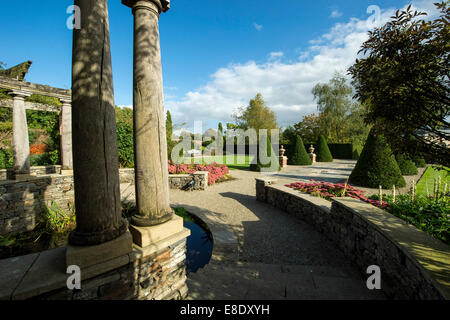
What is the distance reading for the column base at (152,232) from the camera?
2.13 m

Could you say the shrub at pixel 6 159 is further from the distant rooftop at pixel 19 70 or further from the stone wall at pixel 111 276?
the stone wall at pixel 111 276

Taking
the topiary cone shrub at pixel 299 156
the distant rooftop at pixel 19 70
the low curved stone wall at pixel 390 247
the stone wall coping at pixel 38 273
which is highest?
the distant rooftop at pixel 19 70

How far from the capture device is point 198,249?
431 cm

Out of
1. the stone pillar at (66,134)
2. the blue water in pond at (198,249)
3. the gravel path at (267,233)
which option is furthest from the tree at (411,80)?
the stone pillar at (66,134)

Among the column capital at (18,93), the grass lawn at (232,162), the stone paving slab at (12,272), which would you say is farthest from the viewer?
the grass lawn at (232,162)

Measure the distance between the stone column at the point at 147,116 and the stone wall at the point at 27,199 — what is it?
5118 mm

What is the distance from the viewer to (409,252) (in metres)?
2.24

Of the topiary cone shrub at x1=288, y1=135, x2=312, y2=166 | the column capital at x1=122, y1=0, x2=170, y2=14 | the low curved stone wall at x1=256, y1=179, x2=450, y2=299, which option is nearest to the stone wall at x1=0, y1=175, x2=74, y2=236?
the column capital at x1=122, y1=0, x2=170, y2=14

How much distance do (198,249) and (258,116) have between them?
31996 mm

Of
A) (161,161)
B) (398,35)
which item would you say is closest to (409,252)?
→ (398,35)

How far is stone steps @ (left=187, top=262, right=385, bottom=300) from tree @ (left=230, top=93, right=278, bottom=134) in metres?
31.4
